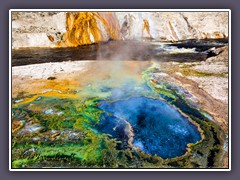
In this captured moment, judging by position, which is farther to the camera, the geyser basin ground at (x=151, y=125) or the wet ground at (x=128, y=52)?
the wet ground at (x=128, y=52)

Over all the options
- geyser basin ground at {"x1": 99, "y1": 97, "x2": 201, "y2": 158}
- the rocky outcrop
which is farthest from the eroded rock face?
geyser basin ground at {"x1": 99, "y1": 97, "x2": 201, "y2": 158}

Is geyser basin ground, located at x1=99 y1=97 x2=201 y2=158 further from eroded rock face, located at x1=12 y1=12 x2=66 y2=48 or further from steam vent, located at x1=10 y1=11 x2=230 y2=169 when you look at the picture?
eroded rock face, located at x1=12 y1=12 x2=66 y2=48

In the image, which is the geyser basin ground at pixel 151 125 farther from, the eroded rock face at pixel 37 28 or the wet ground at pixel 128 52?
the eroded rock face at pixel 37 28

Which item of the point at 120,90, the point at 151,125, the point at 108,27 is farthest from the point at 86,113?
the point at 108,27

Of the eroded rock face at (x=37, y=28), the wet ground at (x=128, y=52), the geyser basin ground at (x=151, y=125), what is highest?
the eroded rock face at (x=37, y=28)

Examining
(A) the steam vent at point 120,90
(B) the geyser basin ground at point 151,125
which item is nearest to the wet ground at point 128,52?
(A) the steam vent at point 120,90

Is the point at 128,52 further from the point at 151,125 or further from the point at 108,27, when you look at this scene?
the point at 151,125
